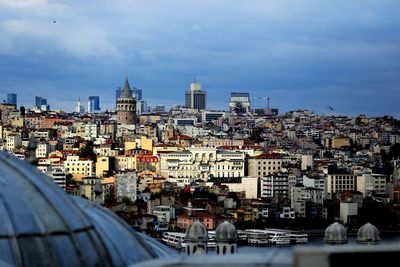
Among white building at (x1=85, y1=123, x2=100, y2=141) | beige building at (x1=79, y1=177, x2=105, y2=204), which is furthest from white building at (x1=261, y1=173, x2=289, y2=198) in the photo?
beige building at (x1=79, y1=177, x2=105, y2=204)

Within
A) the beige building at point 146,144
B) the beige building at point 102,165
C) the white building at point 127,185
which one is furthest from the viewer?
the beige building at point 146,144

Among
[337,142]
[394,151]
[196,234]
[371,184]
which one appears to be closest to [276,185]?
[371,184]

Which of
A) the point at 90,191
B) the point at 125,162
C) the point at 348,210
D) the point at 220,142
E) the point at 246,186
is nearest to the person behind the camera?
the point at 90,191

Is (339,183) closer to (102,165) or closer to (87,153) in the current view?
(102,165)

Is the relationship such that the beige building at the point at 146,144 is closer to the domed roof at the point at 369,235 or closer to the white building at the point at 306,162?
the white building at the point at 306,162

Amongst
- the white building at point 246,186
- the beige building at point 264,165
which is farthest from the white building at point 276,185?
the beige building at point 264,165

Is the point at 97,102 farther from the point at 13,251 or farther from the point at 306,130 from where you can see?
the point at 13,251

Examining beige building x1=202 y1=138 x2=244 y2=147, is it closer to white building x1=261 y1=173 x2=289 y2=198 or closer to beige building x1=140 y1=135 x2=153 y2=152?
beige building x1=140 y1=135 x2=153 y2=152
